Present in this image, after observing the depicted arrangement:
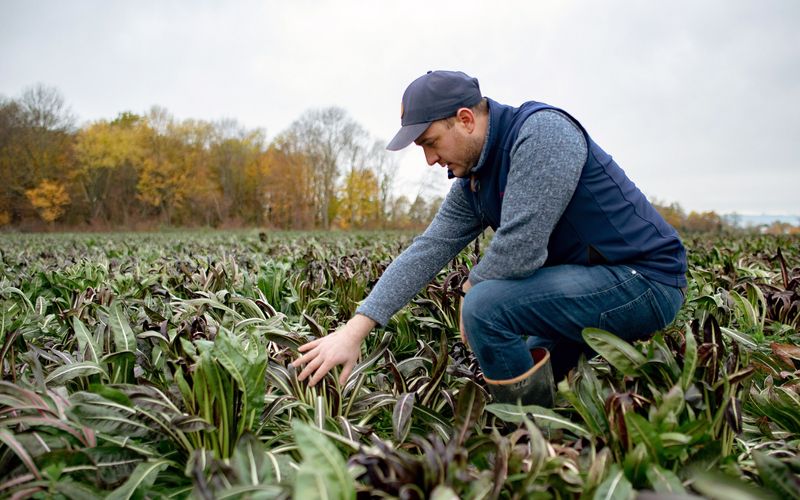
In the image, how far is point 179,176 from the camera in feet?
189

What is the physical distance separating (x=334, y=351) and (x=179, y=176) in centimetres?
6046

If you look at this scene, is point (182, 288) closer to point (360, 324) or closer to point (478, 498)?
A: point (360, 324)

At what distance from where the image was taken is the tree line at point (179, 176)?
48.3 meters

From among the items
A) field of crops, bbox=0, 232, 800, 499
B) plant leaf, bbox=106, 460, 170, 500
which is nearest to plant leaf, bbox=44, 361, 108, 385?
field of crops, bbox=0, 232, 800, 499

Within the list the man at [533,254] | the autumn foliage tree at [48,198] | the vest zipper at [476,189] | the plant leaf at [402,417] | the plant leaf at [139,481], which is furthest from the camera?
the autumn foliage tree at [48,198]

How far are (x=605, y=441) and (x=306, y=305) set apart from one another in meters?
2.54

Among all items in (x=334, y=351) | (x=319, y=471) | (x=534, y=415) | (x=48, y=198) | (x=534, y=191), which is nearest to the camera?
(x=319, y=471)

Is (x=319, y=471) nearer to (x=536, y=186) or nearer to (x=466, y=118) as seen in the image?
(x=536, y=186)

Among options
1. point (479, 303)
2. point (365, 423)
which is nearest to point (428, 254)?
point (479, 303)

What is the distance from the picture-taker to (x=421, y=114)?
7.67ft

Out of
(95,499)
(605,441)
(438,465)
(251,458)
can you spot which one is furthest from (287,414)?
(605,441)

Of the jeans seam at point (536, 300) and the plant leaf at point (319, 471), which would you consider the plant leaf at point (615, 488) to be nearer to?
the plant leaf at point (319, 471)

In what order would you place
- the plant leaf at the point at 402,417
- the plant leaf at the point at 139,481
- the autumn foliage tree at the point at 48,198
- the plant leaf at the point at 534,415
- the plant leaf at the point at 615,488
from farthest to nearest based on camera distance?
1. the autumn foliage tree at the point at 48,198
2. the plant leaf at the point at 402,417
3. the plant leaf at the point at 534,415
4. the plant leaf at the point at 139,481
5. the plant leaf at the point at 615,488

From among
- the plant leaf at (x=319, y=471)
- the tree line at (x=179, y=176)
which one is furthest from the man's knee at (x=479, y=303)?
the tree line at (x=179, y=176)
